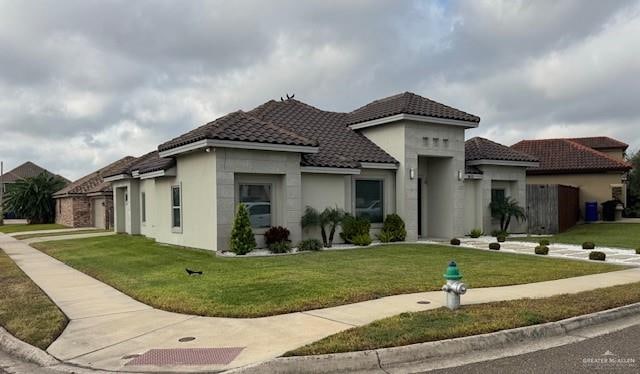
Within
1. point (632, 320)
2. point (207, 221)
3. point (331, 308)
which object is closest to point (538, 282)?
point (632, 320)

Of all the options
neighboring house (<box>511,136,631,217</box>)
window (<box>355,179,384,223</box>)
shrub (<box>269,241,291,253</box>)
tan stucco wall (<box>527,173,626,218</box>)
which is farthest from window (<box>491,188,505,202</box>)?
shrub (<box>269,241,291,253</box>)

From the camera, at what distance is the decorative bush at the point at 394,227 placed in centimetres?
1908

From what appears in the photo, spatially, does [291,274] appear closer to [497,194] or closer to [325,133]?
[325,133]

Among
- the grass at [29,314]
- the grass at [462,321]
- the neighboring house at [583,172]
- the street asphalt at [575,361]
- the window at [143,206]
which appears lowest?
the street asphalt at [575,361]

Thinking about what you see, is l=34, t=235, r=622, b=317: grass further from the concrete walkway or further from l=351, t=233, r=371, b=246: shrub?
l=351, t=233, r=371, b=246: shrub

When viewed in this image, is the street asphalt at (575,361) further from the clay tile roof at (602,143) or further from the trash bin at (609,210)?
the clay tile roof at (602,143)

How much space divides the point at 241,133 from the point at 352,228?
5.25 metres

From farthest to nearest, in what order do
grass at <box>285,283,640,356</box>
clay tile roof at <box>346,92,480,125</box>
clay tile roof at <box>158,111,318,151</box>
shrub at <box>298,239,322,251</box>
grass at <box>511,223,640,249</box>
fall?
clay tile roof at <box>346,92,480,125</box>, grass at <box>511,223,640,249</box>, shrub at <box>298,239,322,251</box>, clay tile roof at <box>158,111,318,151</box>, grass at <box>285,283,640,356</box>

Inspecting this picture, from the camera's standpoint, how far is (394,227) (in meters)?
19.1

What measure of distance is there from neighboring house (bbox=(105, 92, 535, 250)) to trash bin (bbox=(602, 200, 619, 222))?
29.2 feet

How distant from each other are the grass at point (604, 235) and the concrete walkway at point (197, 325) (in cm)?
977

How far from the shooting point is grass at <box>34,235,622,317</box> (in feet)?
28.0

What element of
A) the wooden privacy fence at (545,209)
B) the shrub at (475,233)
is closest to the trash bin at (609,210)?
the wooden privacy fence at (545,209)

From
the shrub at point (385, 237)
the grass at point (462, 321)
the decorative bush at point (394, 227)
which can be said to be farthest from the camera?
the decorative bush at point (394, 227)
